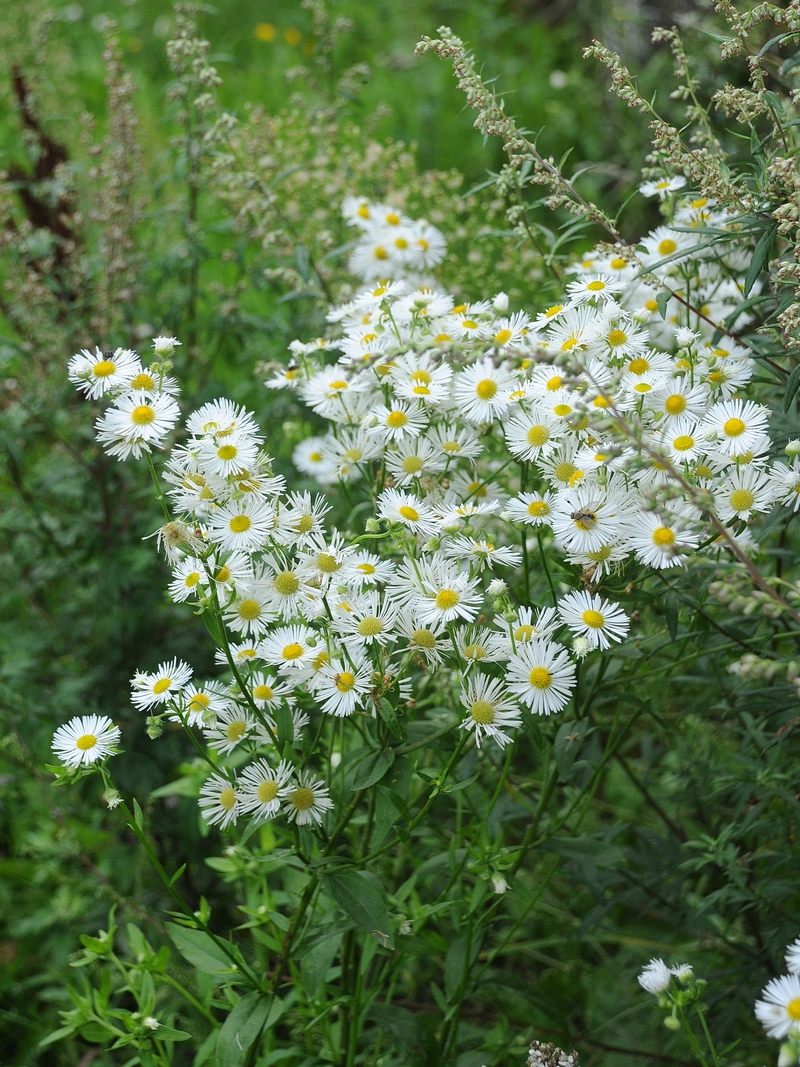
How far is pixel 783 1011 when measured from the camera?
0.93 meters

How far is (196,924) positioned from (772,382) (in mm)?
1075

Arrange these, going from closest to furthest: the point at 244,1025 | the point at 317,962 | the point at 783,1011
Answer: the point at 783,1011
the point at 244,1025
the point at 317,962

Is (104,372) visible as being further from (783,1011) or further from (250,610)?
(783,1011)

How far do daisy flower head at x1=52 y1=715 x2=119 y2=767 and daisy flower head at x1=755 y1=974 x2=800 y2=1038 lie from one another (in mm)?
759

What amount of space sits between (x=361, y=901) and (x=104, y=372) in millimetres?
728

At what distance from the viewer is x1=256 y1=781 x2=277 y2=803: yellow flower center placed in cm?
123

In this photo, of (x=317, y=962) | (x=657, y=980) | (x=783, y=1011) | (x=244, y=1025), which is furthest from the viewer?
(x=317, y=962)

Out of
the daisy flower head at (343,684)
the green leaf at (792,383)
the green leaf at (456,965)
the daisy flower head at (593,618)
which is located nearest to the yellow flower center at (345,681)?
the daisy flower head at (343,684)

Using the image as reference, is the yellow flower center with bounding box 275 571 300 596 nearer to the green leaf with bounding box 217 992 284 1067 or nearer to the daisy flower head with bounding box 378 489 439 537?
the daisy flower head with bounding box 378 489 439 537

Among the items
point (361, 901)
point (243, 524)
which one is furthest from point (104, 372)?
point (361, 901)

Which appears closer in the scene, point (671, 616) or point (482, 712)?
point (482, 712)

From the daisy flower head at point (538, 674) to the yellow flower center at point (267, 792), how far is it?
0.32 meters

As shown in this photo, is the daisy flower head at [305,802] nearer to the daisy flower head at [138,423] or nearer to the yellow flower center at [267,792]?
the yellow flower center at [267,792]

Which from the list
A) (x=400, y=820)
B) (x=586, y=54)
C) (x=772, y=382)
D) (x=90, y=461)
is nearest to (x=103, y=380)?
(x=400, y=820)
